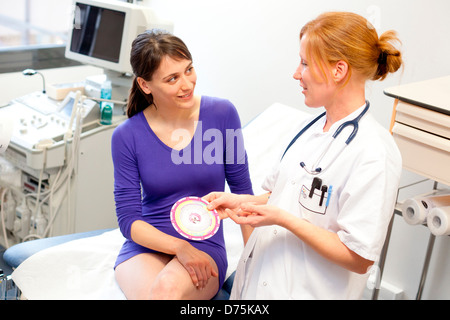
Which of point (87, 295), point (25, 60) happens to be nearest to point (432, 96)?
point (87, 295)

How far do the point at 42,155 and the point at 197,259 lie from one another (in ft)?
3.86

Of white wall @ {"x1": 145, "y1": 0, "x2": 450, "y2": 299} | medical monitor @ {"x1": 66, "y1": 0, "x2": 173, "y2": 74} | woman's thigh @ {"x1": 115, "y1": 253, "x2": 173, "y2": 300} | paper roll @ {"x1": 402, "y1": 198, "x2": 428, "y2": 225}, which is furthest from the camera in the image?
medical monitor @ {"x1": 66, "y1": 0, "x2": 173, "y2": 74}

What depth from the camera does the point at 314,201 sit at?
4.14 ft

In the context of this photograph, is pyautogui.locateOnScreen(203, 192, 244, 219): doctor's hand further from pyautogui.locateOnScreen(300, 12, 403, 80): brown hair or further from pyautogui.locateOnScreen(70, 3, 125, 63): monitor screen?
pyautogui.locateOnScreen(70, 3, 125, 63): monitor screen

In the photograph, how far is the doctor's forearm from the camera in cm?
121

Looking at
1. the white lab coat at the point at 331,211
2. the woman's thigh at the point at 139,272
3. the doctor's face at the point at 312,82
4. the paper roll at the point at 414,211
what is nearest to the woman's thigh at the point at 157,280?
the woman's thigh at the point at 139,272

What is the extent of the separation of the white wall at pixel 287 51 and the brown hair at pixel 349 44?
1.03m

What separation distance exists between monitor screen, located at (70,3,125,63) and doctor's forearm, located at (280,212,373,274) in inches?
64.4

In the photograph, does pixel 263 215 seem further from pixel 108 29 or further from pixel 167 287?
pixel 108 29

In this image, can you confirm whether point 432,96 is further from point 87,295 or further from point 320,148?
point 87,295

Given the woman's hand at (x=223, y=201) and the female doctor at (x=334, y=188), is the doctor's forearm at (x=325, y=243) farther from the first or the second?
the woman's hand at (x=223, y=201)

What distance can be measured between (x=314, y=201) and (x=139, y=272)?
61 cm

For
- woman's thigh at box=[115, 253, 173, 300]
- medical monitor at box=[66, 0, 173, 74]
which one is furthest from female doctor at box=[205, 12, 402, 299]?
medical monitor at box=[66, 0, 173, 74]

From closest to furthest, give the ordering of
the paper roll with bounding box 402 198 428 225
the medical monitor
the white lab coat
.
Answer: the white lab coat
the paper roll with bounding box 402 198 428 225
the medical monitor
